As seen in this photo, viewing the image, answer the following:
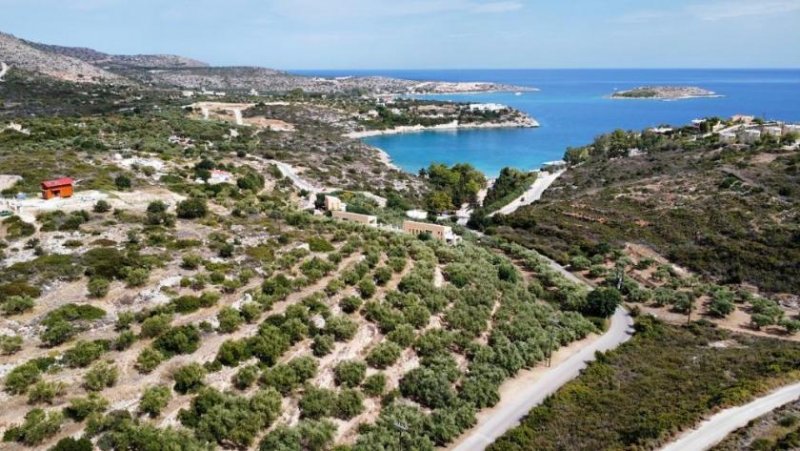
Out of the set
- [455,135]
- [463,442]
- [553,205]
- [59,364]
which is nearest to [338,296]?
[463,442]

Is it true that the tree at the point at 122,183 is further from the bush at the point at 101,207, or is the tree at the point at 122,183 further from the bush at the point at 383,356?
the bush at the point at 383,356

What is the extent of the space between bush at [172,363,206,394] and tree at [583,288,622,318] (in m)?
23.7

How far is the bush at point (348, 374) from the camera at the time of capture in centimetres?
2162

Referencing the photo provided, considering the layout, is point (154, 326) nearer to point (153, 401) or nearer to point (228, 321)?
point (228, 321)

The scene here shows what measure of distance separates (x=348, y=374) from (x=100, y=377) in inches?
360

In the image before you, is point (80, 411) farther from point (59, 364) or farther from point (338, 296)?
point (338, 296)

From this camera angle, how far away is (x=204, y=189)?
41812 millimetres

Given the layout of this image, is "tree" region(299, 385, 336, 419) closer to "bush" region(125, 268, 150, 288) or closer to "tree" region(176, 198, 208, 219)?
"bush" region(125, 268, 150, 288)

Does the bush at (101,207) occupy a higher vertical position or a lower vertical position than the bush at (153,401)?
higher

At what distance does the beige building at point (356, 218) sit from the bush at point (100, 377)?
24.2m

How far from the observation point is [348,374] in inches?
854

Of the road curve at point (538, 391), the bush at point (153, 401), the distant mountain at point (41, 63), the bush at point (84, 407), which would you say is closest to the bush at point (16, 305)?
the bush at point (84, 407)

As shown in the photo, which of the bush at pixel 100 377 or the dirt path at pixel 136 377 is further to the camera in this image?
the bush at pixel 100 377

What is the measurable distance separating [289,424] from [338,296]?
7774mm
